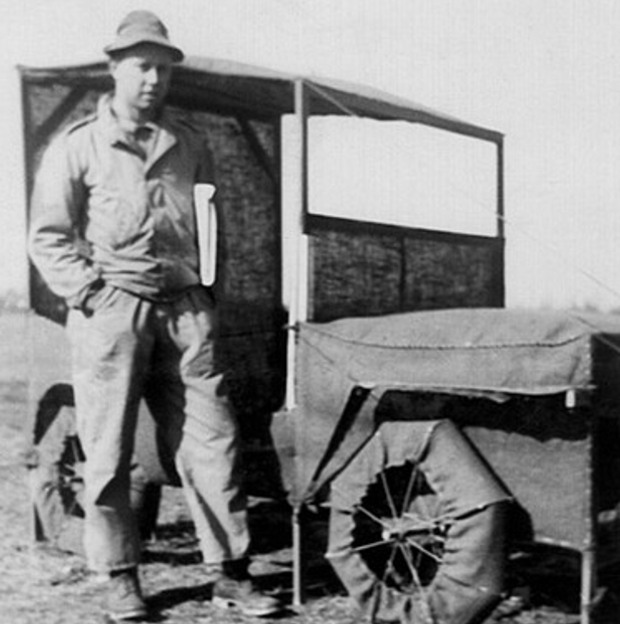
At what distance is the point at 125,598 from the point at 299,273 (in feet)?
5.23

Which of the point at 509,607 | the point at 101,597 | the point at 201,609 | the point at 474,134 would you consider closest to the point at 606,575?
the point at 509,607

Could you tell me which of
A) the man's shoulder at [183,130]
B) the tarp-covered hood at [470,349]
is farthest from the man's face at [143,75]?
the tarp-covered hood at [470,349]

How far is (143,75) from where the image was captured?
4684 millimetres

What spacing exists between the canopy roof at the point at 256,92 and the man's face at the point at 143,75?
1.19 ft

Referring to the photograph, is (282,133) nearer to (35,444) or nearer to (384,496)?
(35,444)

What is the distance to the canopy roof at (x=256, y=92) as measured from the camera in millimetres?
5051

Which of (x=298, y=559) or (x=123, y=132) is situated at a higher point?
(x=123, y=132)

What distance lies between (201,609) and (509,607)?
136 cm

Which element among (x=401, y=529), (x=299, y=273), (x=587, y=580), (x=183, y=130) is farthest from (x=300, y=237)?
(x=587, y=580)

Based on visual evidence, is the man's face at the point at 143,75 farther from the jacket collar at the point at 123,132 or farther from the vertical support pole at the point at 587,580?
the vertical support pole at the point at 587,580

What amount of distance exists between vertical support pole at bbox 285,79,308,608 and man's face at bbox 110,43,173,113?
60 centimetres

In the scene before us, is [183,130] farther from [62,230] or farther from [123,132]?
[62,230]

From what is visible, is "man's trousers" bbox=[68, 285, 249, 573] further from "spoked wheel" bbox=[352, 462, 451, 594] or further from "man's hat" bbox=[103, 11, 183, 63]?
"man's hat" bbox=[103, 11, 183, 63]

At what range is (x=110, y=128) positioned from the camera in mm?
4785
